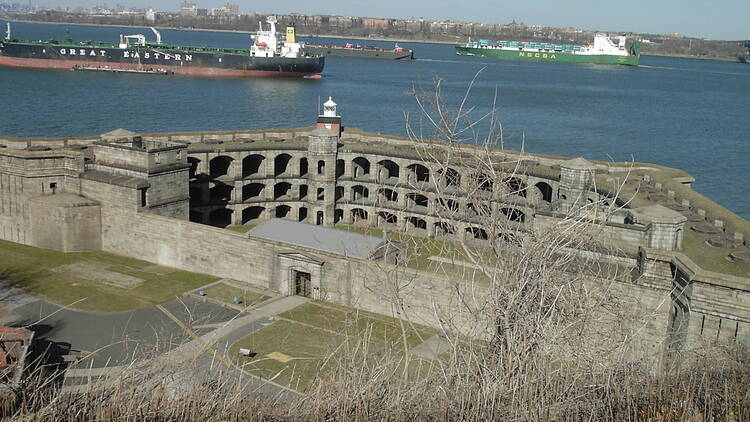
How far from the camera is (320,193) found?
54.1 meters

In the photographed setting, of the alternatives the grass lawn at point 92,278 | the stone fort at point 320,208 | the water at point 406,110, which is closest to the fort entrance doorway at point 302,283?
the stone fort at point 320,208

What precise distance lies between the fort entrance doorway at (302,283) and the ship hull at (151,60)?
352ft

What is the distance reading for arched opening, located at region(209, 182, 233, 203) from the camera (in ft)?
173

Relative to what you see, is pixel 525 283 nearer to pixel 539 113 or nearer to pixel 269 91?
pixel 539 113

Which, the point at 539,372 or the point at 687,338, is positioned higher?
the point at 539,372

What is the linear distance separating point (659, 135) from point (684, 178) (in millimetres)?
55858

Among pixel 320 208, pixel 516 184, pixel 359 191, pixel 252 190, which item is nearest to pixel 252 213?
pixel 252 190

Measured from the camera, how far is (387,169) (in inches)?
2183

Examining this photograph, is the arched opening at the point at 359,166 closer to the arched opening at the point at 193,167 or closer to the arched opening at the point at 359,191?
the arched opening at the point at 359,191

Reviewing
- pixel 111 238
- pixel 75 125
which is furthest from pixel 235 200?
pixel 75 125

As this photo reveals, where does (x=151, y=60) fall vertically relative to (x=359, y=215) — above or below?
above

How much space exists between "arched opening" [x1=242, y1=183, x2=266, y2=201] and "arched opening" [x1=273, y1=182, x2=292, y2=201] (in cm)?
109

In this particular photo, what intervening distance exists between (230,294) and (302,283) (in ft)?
11.5

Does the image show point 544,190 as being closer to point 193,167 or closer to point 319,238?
point 319,238
